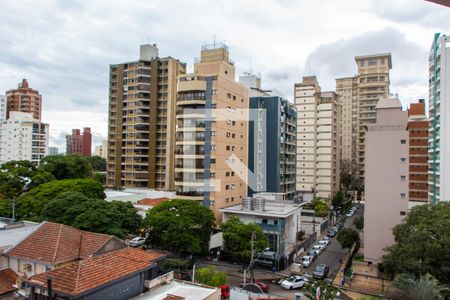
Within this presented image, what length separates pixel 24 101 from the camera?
95.6m

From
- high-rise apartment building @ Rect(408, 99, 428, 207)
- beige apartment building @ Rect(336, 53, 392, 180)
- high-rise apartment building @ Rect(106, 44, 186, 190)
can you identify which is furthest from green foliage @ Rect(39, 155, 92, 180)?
beige apartment building @ Rect(336, 53, 392, 180)

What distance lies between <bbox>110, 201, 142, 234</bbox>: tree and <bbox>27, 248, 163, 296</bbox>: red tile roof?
37.4 ft

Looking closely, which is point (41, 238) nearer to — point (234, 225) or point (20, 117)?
point (234, 225)

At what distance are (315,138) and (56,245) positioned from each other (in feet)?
182

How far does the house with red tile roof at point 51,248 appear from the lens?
54.3 ft

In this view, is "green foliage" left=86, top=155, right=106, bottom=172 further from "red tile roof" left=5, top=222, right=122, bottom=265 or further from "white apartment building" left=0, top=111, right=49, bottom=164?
"red tile roof" left=5, top=222, right=122, bottom=265

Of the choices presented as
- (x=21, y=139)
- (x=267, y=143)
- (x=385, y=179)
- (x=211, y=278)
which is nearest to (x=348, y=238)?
(x=385, y=179)

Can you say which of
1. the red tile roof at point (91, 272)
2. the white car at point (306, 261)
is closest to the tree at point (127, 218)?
the red tile roof at point (91, 272)

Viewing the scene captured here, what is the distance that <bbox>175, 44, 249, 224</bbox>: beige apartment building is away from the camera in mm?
38656

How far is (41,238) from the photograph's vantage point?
58.7ft

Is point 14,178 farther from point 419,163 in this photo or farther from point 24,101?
point 24,101

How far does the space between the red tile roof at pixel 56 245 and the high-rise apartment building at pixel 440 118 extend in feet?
119

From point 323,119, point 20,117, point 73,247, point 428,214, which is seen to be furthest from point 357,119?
point 20,117

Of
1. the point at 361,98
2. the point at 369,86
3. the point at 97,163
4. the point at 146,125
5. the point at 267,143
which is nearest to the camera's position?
the point at 267,143
